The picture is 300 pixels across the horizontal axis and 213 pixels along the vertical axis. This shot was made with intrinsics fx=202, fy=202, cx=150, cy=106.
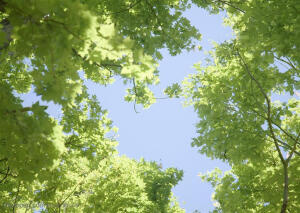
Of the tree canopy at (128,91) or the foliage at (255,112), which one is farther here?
the foliage at (255,112)

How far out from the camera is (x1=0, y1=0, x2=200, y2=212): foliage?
177 centimetres

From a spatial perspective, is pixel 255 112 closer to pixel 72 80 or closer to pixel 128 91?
pixel 128 91

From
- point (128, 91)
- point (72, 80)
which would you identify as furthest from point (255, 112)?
point (72, 80)

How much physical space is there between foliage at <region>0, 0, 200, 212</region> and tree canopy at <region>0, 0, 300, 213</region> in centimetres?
1

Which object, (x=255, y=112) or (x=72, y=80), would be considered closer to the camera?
(x=72, y=80)

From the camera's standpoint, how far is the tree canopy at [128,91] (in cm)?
181

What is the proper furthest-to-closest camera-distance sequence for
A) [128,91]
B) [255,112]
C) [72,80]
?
[128,91]
[255,112]
[72,80]

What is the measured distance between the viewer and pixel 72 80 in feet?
7.30

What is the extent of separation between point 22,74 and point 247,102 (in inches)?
267

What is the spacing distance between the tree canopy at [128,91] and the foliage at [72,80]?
0.01 metres

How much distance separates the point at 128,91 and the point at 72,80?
3.99 metres

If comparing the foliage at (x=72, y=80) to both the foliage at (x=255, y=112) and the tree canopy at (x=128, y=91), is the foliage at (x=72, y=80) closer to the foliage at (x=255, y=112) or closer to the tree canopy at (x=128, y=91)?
the tree canopy at (x=128, y=91)

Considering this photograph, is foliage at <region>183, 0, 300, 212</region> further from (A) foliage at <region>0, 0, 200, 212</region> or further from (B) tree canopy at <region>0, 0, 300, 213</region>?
(A) foliage at <region>0, 0, 200, 212</region>

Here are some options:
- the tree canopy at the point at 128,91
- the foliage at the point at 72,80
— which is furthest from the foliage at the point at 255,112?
the foliage at the point at 72,80
